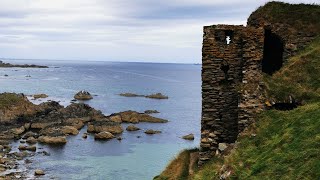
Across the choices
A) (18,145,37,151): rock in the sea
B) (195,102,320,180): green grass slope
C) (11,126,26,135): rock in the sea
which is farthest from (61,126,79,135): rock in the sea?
(195,102,320,180): green grass slope

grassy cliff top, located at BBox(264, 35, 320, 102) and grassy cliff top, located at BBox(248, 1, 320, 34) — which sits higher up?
grassy cliff top, located at BBox(248, 1, 320, 34)

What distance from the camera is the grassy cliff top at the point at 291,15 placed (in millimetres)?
20416

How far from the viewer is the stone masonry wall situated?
19.2 m

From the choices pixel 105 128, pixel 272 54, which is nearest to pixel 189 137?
pixel 105 128

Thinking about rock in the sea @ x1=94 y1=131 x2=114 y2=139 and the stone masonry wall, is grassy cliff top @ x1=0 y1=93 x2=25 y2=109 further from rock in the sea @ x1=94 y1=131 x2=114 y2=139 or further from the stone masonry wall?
the stone masonry wall

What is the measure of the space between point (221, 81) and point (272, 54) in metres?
4.52

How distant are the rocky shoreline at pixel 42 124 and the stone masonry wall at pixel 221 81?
34.4 metres

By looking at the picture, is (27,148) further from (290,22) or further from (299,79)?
(299,79)

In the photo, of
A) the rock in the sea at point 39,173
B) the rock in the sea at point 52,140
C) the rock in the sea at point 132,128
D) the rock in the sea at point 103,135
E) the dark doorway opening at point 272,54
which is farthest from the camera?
the rock in the sea at point 132,128

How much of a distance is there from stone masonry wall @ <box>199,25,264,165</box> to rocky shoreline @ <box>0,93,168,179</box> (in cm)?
3444

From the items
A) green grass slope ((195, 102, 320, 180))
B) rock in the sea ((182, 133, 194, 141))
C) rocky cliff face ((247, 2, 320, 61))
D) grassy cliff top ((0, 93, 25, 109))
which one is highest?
rocky cliff face ((247, 2, 320, 61))

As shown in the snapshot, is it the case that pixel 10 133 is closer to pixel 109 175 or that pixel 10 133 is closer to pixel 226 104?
pixel 109 175

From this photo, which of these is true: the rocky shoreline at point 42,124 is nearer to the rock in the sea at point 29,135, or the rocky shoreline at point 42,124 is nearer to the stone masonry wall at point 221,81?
the rock in the sea at point 29,135

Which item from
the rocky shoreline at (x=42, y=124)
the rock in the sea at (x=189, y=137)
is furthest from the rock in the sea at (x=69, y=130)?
the rock in the sea at (x=189, y=137)
